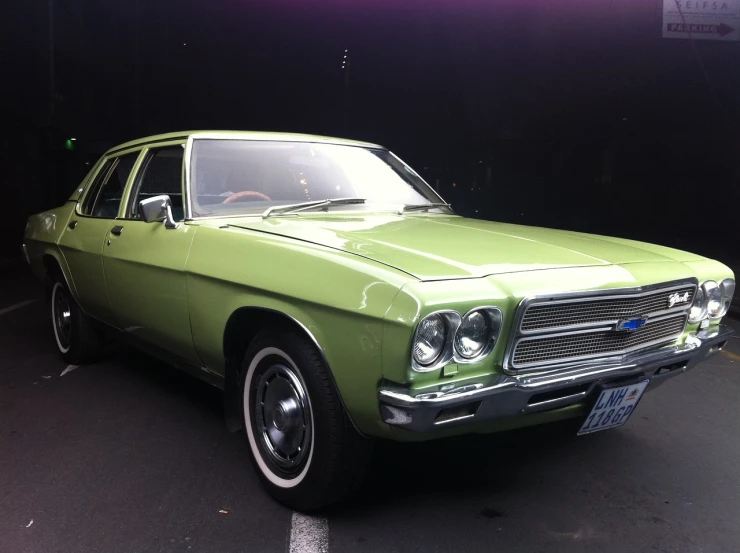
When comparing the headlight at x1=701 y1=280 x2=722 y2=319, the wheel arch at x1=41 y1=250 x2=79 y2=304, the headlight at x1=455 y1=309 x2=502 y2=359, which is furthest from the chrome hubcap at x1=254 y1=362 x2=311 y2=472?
the wheel arch at x1=41 y1=250 x2=79 y2=304

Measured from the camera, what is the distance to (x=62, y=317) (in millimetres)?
5383

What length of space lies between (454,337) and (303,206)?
166cm

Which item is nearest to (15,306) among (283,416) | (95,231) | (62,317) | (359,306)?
(62,317)

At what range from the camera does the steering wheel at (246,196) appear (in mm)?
3771

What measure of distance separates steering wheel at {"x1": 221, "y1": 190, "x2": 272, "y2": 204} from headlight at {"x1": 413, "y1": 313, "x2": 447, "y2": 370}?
5.86 ft

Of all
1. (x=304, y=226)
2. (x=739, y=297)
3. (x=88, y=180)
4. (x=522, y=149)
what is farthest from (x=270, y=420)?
(x=522, y=149)

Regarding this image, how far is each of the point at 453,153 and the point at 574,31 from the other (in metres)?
23.1

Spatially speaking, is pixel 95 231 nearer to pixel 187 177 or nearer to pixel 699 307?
pixel 187 177

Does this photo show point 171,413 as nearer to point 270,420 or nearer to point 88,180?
point 270,420

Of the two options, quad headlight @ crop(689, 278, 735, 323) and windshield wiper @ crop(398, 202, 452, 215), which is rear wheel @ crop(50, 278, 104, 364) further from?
quad headlight @ crop(689, 278, 735, 323)

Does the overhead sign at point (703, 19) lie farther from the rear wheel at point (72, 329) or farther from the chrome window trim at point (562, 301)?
the rear wheel at point (72, 329)

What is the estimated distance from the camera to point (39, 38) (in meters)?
22.4

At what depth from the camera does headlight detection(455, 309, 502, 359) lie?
2.42 meters

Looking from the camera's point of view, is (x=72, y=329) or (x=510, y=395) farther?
(x=72, y=329)
